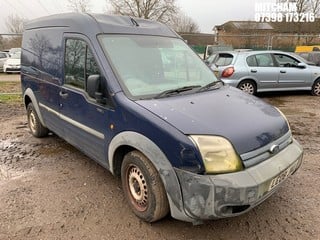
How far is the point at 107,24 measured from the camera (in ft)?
11.6

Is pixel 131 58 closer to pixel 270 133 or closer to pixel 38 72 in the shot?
pixel 270 133

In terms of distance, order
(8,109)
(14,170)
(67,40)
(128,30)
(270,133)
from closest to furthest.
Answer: (270,133)
(128,30)
(67,40)
(14,170)
(8,109)

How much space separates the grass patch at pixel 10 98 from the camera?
9.06 metres

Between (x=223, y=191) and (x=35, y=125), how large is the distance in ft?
13.8

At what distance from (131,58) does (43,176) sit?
2.04 metres

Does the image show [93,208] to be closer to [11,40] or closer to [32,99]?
[32,99]

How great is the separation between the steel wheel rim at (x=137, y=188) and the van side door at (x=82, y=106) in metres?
0.48

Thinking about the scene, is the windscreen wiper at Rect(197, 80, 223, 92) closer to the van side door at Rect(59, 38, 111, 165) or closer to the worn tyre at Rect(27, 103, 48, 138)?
the van side door at Rect(59, 38, 111, 165)

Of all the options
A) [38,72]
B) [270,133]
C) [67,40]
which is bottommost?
[270,133]

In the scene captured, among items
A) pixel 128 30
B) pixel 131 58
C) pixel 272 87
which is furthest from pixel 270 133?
pixel 272 87

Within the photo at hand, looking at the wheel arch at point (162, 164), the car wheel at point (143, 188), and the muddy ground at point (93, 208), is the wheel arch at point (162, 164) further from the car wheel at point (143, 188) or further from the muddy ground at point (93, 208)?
the muddy ground at point (93, 208)

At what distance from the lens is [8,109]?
811 centimetres

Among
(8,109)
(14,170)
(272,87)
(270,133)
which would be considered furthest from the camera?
(272,87)

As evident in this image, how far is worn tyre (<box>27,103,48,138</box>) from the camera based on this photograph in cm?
538
